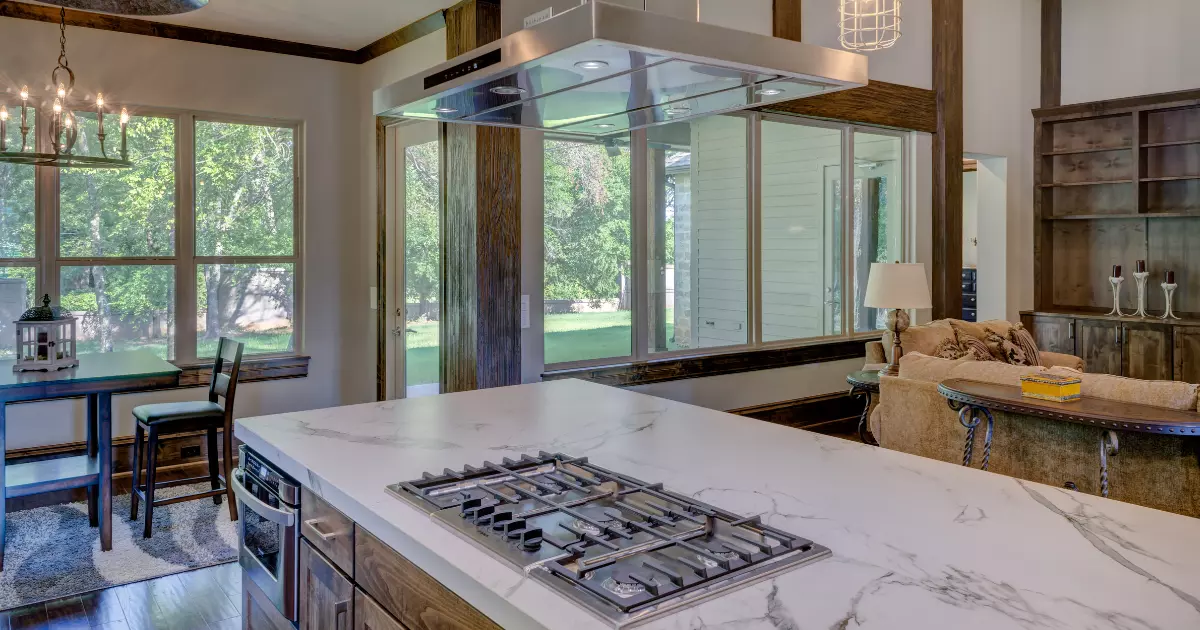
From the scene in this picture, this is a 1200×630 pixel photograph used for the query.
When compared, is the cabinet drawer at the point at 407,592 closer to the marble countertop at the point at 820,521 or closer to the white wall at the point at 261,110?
the marble countertop at the point at 820,521

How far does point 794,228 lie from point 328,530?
4.97m

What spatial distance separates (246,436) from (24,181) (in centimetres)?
343

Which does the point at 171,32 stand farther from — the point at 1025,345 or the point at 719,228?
the point at 1025,345

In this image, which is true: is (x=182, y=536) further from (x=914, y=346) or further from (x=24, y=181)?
(x=914, y=346)

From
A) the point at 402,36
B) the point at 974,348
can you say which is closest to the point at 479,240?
the point at 402,36

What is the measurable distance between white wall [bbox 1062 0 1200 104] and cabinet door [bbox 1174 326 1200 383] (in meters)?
2.01

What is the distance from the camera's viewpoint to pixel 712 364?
5.54 m

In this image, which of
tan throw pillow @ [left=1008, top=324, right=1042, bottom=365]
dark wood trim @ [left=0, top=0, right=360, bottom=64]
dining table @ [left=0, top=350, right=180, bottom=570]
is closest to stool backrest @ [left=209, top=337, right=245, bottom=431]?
dining table @ [left=0, top=350, right=180, bottom=570]

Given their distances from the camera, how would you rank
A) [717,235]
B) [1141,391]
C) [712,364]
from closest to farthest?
1. [1141,391]
2. [712,364]
3. [717,235]

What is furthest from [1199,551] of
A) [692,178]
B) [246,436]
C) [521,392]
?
[692,178]

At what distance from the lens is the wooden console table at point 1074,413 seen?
283 cm

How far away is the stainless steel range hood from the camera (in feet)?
4.81

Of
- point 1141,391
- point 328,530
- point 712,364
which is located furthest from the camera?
point 712,364

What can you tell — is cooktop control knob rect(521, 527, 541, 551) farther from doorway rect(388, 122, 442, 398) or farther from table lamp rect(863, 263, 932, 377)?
table lamp rect(863, 263, 932, 377)
